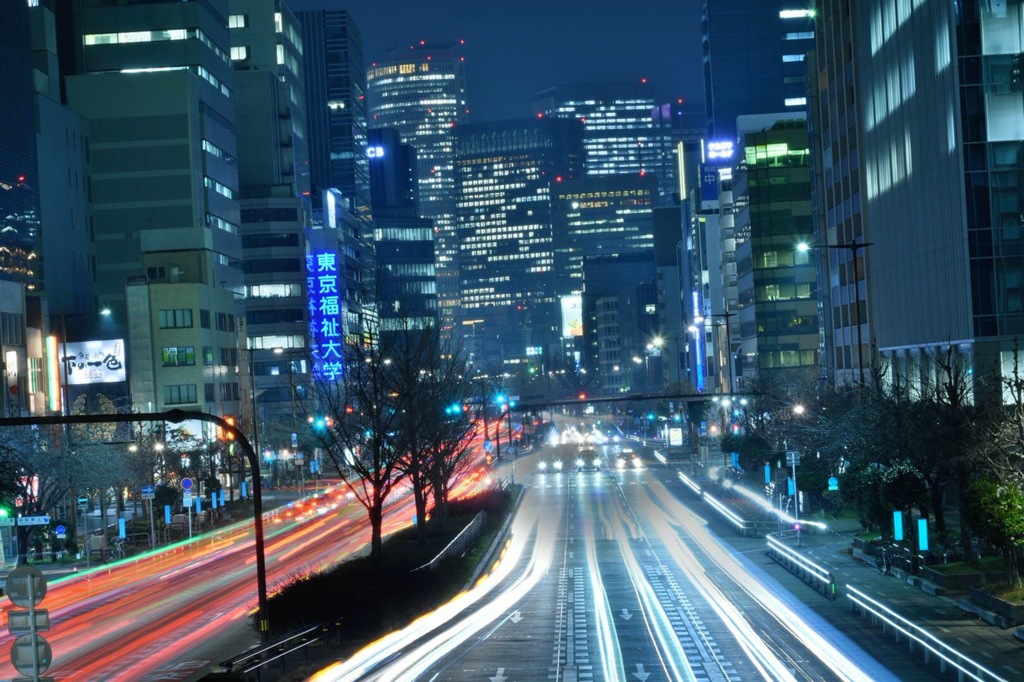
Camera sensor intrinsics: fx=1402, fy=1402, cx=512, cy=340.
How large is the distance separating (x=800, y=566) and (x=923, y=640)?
1646 cm

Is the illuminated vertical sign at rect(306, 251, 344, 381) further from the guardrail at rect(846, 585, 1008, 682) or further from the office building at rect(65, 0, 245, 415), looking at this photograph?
the guardrail at rect(846, 585, 1008, 682)

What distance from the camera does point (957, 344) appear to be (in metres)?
69.2

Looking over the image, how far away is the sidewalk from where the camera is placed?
107 ft

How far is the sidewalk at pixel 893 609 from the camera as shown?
32.5 m

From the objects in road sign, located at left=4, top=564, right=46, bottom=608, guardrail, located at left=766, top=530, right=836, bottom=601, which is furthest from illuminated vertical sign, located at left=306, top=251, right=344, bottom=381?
road sign, located at left=4, top=564, right=46, bottom=608

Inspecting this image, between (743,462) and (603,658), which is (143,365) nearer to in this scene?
(743,462)

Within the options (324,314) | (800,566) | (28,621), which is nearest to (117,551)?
(800,566)

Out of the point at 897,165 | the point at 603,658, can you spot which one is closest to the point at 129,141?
the point at 897,165

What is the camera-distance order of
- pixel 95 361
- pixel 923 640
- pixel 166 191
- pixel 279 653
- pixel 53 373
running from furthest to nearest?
pixel 166 191, pixel 95 361, pixel 53 373, pixel 923 640, pixel 279 653

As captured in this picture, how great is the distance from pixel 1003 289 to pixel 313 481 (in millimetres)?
71134

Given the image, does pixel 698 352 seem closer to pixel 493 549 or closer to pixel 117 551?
pixel 493 549

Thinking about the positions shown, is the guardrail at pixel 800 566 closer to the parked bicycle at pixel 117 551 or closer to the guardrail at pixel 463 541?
the guardrail at pixel 463 541

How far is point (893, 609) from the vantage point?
132 feet

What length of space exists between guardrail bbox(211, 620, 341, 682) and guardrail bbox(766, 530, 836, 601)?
17.7 metres
